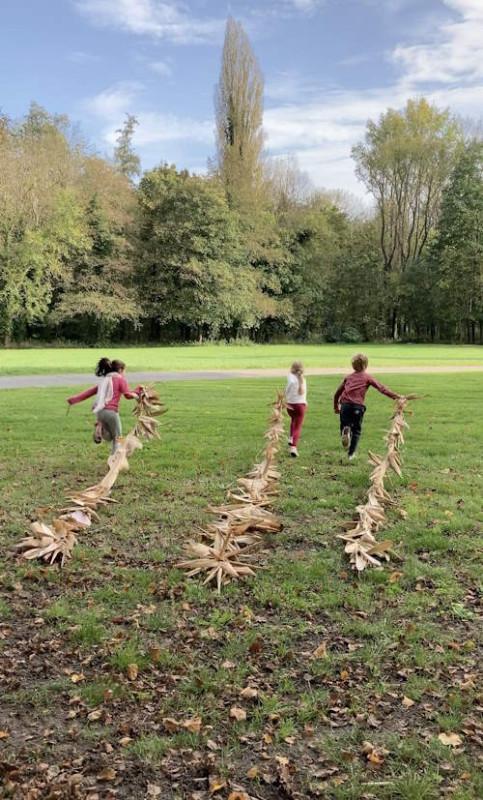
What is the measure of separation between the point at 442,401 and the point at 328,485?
28.9ft

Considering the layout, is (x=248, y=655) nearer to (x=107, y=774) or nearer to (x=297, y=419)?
(x=107, y=774)

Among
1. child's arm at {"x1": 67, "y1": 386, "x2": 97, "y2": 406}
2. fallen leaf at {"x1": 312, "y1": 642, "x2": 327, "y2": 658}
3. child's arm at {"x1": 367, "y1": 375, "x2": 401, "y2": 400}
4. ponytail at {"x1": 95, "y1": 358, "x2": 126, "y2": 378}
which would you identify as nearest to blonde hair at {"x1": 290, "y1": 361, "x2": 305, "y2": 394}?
child's arm at {"x1": 367, "y1": 375, "x2": 401, "y2": 400}

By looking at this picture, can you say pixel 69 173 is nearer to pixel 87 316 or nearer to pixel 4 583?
pixel 87 316

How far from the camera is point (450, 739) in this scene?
3.56 meters

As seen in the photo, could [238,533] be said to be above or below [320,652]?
above

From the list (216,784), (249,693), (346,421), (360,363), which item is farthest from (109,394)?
(216,784)

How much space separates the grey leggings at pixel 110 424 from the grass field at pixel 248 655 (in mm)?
738

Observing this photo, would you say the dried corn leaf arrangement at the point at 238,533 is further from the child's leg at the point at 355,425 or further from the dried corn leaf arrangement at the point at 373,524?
the child's leg at the point at 355,425

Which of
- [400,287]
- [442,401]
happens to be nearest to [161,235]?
[400,287]

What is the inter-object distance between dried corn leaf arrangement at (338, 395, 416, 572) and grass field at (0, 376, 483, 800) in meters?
0.16

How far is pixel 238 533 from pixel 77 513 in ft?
5.88

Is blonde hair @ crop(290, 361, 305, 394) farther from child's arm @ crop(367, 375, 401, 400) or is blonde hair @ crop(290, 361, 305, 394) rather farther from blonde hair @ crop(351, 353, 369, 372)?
child's arm @ crop(367, 375, 401, 400)

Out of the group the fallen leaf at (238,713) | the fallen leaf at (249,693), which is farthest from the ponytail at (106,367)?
the fallen leaf at (238,713)

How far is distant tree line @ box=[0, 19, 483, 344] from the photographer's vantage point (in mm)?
46094
